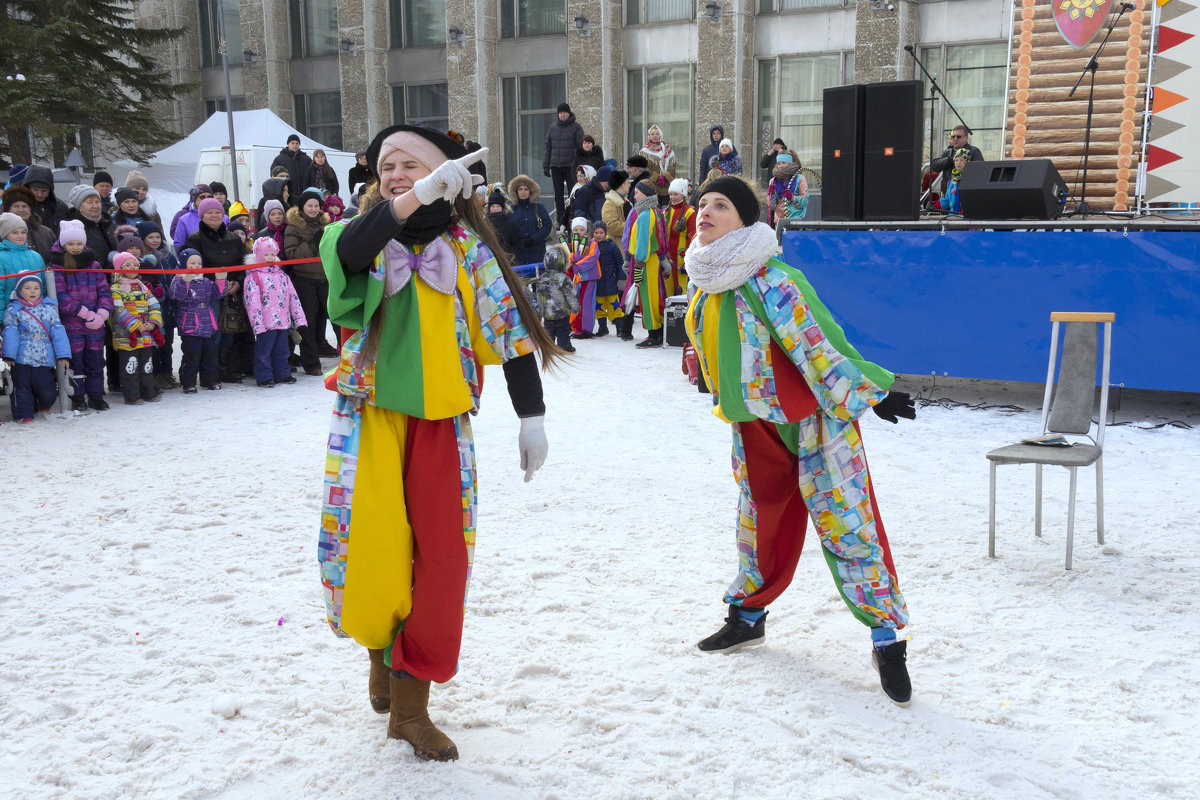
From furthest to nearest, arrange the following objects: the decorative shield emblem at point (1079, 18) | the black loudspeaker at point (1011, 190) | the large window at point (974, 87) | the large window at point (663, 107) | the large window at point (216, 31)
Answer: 1. the large window at point (216, 31)
2. the large window at point (663, 107)
3. the large window at point (974, 87)
4. the decorative shield emblem at point (1079, 18)
5. the black loudspeaker at point (1011, 190)

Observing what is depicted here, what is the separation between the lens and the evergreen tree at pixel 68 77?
20.0 m

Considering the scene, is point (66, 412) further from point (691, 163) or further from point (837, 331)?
point (691, 163)

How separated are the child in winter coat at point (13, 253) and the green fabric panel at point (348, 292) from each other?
5843 millimetres

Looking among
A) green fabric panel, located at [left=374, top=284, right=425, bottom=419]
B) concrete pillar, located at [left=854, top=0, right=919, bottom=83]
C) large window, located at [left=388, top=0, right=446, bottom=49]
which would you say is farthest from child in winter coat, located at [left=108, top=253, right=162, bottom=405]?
large window, located at [left=388, top=0, right=446, bottom=49]

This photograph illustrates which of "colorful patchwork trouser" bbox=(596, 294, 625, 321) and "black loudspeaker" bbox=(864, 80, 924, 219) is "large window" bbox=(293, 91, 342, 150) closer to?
"colorful patchwork trouser" bbox=(596, 294, 625, 321)

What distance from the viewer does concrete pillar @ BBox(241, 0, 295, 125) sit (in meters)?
23.9

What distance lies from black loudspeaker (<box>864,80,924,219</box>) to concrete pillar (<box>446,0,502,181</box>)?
13.8 m

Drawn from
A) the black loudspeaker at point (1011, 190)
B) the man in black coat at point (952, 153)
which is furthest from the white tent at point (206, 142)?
the black loudspeaker at point (1011, 190)

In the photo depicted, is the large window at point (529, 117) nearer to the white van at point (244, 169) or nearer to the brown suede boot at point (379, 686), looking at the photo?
the white van at point (244, 169)

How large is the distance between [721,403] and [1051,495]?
3.05 m

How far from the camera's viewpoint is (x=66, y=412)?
7.91 meters

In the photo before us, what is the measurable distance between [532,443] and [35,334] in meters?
5.99

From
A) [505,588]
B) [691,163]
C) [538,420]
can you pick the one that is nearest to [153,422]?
[505,588]

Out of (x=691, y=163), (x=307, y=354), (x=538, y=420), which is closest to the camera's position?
(x=538, y=420)
